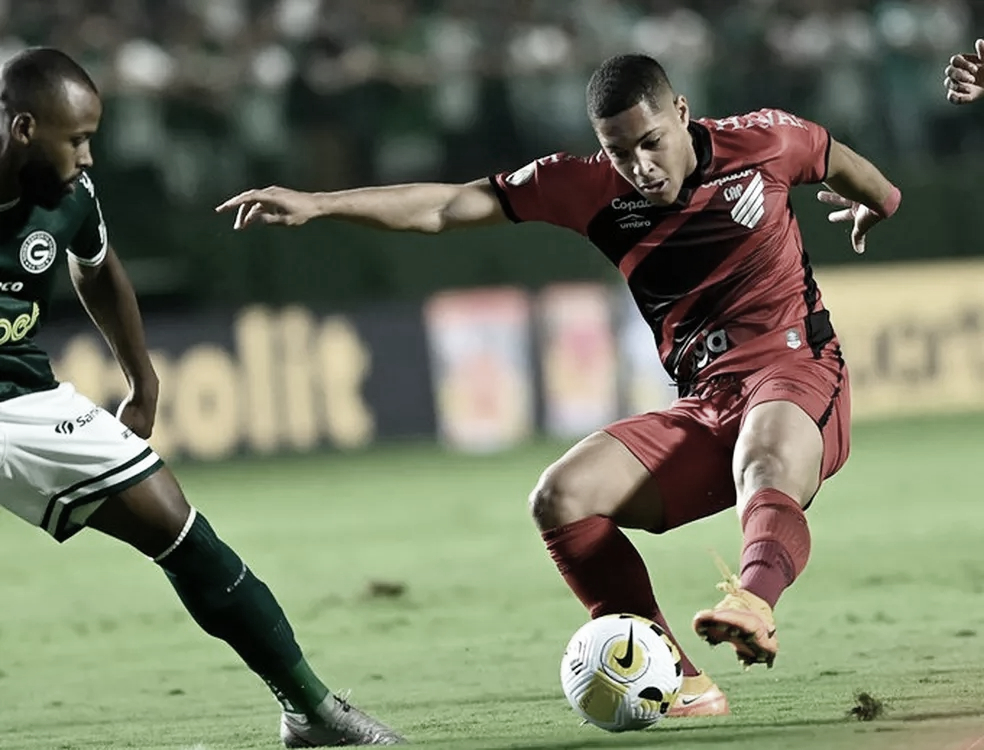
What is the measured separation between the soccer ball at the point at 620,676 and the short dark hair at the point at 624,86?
5.18 ft

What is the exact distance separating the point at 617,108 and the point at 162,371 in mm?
10190

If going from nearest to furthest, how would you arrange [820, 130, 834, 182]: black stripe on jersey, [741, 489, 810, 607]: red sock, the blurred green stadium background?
[741, 489, 810, 607]: red sock
[820, 130, 834, 182]: black stripe on jersey
the blurred green stadium background

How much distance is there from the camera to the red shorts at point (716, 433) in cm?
654

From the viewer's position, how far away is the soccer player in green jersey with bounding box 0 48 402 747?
230 inches

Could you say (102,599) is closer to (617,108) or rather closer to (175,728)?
(175,728)

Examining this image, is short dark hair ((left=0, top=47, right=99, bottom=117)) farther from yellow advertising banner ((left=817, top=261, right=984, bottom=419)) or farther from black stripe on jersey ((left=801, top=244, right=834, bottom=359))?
yellow advertising banner ((left=817, top=261, right=984, bottom=419))

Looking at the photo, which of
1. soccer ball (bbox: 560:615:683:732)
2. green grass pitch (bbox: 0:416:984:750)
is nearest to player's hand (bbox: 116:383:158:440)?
green grass pitch (bbox: 0:416:984:750)

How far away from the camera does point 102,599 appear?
10.2m

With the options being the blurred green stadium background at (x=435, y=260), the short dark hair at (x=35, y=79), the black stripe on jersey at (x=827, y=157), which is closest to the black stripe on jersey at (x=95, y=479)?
the short dark hair at (x=35, y=79)

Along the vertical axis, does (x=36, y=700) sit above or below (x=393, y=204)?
below

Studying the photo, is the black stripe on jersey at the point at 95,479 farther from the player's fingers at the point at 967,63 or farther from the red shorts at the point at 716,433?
the player's fingers at the point at 967,63

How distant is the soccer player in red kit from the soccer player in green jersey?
610mm

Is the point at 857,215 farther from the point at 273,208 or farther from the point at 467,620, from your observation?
the point at 467,620

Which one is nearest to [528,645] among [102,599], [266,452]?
[102,599]
